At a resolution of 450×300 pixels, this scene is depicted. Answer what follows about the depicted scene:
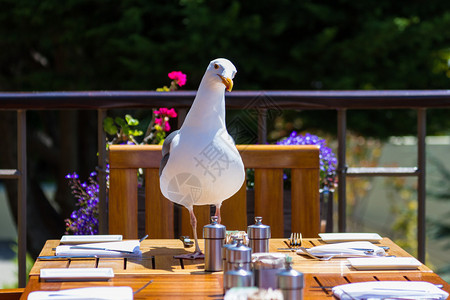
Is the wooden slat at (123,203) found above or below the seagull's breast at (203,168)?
below

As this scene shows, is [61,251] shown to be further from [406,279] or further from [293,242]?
[406,279]

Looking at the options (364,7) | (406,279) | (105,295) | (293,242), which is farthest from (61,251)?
(364,7)

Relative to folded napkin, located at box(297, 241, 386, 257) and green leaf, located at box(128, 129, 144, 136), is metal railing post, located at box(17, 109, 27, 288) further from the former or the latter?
folded napkin, located at box(297, 241, 386, 257)

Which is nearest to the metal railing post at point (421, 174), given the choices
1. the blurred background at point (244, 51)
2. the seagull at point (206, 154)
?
the seagull at point (206, 154)

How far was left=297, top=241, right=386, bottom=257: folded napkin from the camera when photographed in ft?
5.51

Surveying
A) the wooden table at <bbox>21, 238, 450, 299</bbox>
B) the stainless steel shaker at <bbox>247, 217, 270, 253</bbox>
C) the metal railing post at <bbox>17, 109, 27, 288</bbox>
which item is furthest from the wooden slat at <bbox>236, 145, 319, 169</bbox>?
the metal railing post at <bbox>17, 109, 27, 288</bbox>

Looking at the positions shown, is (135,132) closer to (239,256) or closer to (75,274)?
(75,274)

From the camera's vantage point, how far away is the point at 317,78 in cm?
508

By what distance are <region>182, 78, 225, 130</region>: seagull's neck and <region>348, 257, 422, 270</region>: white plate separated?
0.47 meters

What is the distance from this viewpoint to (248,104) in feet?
7.79

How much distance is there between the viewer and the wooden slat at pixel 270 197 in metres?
2.16

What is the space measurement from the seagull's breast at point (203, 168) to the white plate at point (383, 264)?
35cm

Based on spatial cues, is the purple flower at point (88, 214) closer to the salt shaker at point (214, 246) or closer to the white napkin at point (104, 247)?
the white napkin at point (104, 247)

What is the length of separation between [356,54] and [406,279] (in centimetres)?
359
